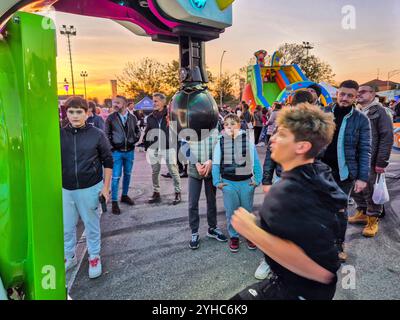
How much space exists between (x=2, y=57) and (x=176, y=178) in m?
3.72

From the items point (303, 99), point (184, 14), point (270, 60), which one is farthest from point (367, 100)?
point (270, 60)

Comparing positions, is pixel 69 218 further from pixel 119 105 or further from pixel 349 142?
pixel 349 142

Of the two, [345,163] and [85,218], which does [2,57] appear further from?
[345,163]

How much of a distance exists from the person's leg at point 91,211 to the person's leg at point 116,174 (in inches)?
66.3

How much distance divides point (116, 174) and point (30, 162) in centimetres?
325

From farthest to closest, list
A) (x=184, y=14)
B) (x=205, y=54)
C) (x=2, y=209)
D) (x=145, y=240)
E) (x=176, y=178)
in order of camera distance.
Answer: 1. (x=176, y=178)
2. (x=145, y=240)
3. (x=205, y=54)
4. (x=2, y=209)
5. (x=184, y=14)

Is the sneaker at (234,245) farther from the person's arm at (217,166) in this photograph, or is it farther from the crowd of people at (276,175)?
the person's arm at (217,166)

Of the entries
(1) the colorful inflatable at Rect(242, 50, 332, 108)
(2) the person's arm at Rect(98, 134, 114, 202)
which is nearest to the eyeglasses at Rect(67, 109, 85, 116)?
(2) the person's arm at Rect(98, 134, 114, 202)

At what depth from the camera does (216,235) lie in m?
3.62

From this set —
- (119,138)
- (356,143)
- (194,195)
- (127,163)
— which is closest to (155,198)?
(127,163)

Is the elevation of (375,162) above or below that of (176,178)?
above

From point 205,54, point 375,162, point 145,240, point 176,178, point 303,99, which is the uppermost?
point 205,54

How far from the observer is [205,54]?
1.79 m

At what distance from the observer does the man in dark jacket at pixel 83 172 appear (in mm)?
2754
